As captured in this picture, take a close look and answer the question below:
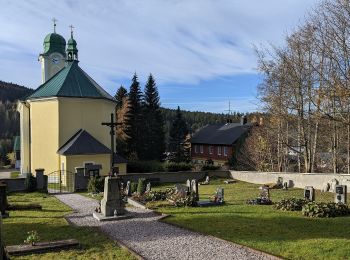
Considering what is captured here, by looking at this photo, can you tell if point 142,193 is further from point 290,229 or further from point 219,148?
point 219,148

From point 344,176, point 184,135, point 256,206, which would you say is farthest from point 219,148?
point 256,206

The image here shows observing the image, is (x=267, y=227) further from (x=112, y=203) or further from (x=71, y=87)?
(x=71, y=87)

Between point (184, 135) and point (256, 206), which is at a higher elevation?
point (184, 135)

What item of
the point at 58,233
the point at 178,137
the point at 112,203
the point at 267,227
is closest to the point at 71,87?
the point at 112,203

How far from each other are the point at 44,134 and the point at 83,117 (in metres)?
3.50

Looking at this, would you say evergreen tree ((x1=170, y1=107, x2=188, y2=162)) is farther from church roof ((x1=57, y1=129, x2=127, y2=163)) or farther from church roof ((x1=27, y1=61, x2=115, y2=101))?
church roof ((x1=57, y1=129, x2=127, y2=163))

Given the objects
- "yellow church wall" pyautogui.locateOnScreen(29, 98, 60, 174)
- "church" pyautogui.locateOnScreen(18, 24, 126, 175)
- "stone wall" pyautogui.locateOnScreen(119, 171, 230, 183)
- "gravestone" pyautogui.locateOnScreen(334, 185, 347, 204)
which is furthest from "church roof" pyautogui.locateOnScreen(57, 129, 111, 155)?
"gravestone" pyautogui.locateOnScreen(334, 185, 347, 204)

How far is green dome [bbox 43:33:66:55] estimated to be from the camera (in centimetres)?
4459

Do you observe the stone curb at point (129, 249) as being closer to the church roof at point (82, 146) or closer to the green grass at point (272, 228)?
the green grass at point (272, 228)

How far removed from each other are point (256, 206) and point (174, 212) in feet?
12.0

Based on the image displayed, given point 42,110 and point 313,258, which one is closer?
point 313,258

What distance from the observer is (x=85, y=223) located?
1402cm

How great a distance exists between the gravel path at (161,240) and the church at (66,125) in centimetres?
1536

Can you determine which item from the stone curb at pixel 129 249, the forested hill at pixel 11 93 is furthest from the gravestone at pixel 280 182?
the forested hill at pixel 11 93
